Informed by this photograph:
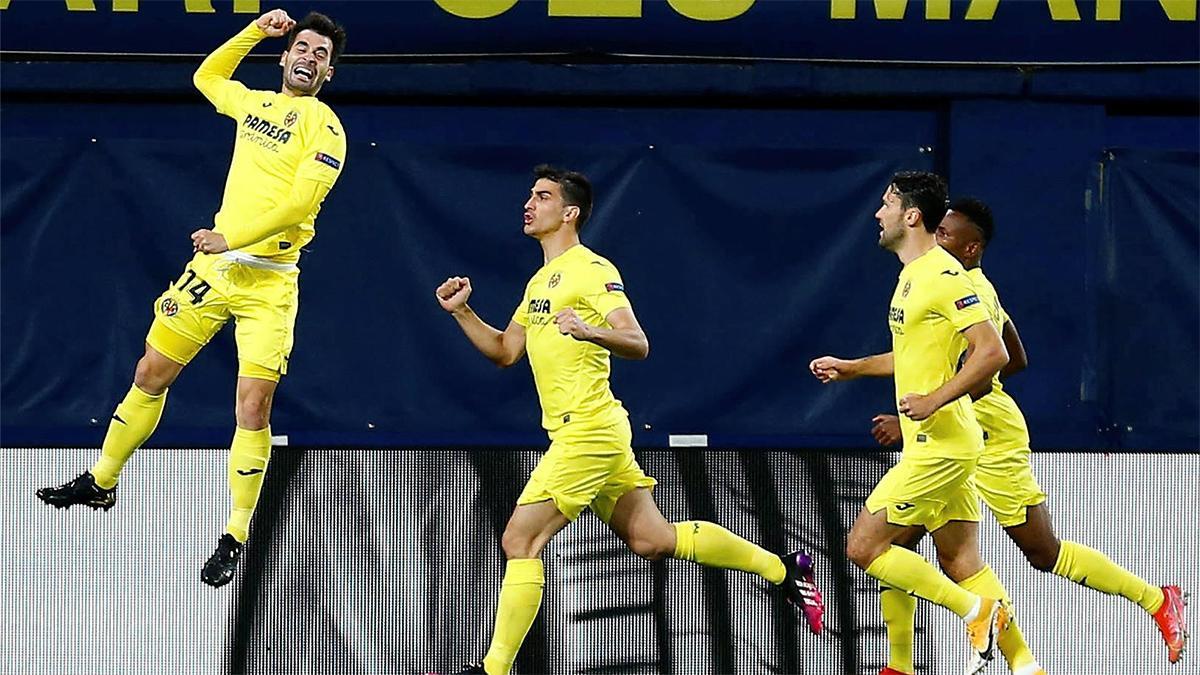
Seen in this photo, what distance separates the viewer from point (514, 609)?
7219 mm

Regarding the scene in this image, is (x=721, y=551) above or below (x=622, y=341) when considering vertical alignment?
below

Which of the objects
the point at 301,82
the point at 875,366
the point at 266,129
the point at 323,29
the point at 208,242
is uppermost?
the point at 323,29

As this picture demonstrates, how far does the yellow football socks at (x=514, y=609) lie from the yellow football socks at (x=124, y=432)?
66.6 inches

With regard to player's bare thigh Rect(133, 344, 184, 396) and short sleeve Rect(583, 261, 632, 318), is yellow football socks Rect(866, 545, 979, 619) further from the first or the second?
player's bare thigh Rect(133, 344, 184, 396)

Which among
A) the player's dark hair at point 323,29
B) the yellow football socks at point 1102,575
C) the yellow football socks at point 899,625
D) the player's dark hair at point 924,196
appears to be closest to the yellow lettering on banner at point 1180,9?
the player's dark hair at point 924,196

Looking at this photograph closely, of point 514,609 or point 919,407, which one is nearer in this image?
point 919,407

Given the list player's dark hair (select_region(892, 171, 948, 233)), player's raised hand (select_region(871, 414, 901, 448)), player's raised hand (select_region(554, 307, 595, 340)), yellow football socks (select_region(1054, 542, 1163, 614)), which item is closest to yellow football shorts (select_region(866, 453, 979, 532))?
player's raised hand (select_region(871, 414, 901, 448))

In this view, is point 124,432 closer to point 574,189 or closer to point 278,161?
point 278,161

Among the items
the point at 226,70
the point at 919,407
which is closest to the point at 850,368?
the point at 919,407

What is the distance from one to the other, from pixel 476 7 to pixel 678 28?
95 cm

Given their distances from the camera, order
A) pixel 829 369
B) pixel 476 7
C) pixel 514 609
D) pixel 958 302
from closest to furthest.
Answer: pixel 958 302, pixel 514 609, pixel 829 369, pixel 476 7

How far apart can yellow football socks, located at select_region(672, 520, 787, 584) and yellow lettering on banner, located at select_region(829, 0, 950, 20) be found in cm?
262

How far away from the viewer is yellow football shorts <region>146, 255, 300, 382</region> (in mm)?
7523

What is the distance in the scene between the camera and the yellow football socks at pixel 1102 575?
26.0ft
